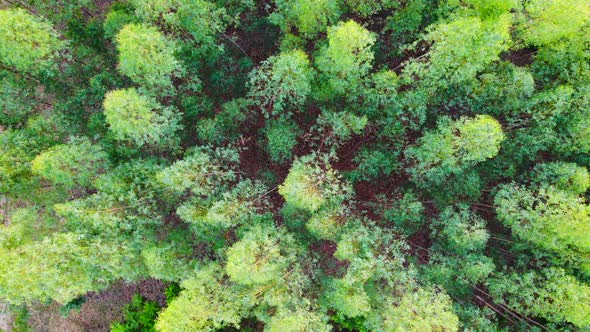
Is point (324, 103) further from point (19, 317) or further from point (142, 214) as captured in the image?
point (19, 317)

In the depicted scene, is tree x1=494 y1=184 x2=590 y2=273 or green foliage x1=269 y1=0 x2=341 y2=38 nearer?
tree x1=494 y1=184 x2=590 y2=273

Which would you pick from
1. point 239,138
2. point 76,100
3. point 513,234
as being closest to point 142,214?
point 239,138

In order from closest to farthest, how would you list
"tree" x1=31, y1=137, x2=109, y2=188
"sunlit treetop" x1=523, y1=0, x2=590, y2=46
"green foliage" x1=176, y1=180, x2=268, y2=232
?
"tree" x1=31, y1=137, x2=109, y2=188 < "green foliage" x1=176, y1=180, x2=268, y2=232 < "sunlit treetop" x1=523, y1=0, x2=590, y2=46

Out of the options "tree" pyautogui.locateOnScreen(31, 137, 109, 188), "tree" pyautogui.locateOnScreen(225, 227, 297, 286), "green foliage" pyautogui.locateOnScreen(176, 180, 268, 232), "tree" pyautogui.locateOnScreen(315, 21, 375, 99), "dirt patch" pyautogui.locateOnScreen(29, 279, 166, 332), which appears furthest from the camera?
"dirt patch" pyautogui.locateOnScreen(29, 279, 166, 332)

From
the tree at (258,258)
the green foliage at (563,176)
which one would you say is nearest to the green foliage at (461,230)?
the green foliage at (563,176)

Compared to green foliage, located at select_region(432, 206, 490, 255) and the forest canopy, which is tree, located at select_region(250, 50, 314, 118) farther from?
green foliage, located at select_region(432, 206, 490, 255)

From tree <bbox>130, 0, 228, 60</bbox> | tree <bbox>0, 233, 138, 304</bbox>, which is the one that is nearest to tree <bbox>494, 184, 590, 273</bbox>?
tree <bbox>130, 0, 228, 60</bbox>

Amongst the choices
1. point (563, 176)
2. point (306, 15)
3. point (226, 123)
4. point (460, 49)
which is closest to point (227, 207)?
point (226, 123)
